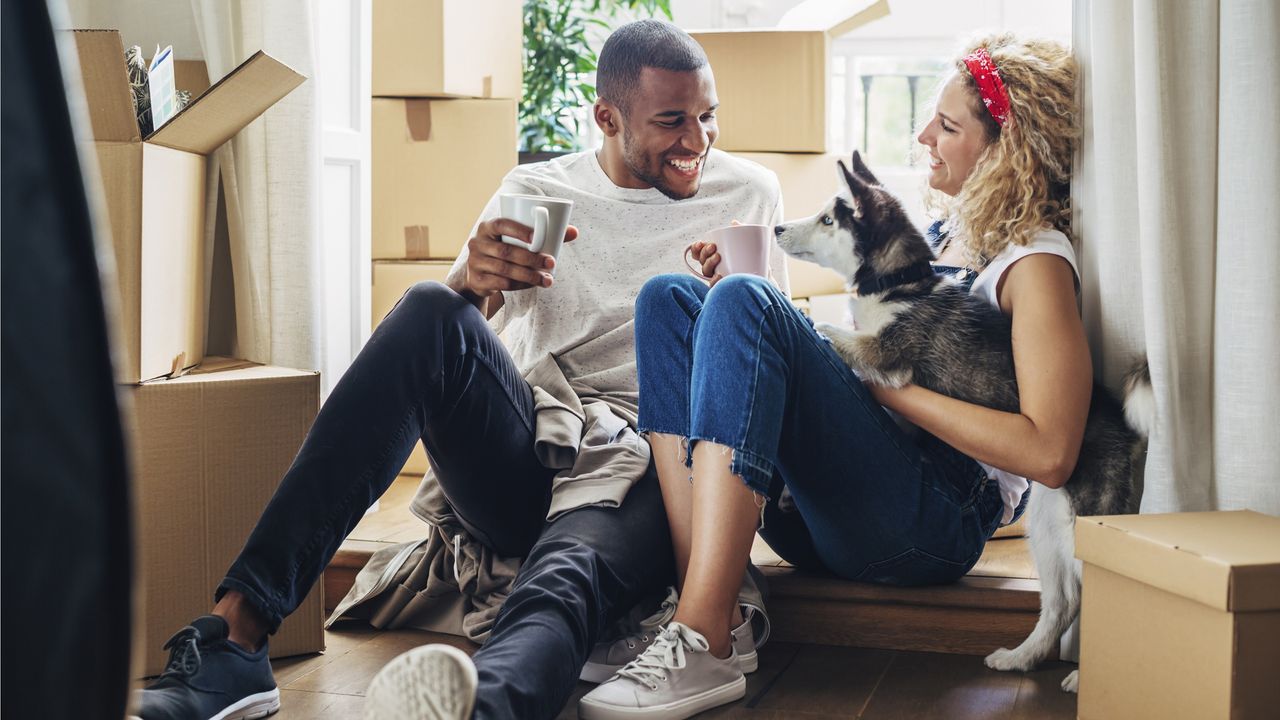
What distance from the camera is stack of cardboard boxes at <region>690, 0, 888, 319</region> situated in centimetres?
295

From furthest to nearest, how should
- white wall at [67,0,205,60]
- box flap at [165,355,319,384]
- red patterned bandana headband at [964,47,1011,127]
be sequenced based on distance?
white wall at [67,0,205,60]
box flap at [165,355,319,384]
red patterned bandana headband at [964,47,1011,127]

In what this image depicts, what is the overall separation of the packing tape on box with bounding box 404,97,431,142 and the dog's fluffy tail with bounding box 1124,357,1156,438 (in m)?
1.99

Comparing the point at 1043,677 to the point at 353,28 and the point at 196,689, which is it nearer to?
the point at 196,689

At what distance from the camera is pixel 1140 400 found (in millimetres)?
1374

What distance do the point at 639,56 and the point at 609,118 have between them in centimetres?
13

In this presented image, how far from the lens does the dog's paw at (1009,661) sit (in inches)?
61.6

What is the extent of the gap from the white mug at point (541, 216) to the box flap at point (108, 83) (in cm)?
58

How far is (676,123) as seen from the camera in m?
1.91

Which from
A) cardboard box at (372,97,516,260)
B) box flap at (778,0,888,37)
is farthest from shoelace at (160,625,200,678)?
box flap at (778,0,888,37)

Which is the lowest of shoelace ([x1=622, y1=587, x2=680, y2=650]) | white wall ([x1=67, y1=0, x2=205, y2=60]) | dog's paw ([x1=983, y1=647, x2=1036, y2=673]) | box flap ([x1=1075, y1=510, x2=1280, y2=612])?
dog's paw ([x1=983, y1=647, x2=1036, y2=673])

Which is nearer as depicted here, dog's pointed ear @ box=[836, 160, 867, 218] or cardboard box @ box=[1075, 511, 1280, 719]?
cardboard box @ box=[1075, 511, 1280, 719]

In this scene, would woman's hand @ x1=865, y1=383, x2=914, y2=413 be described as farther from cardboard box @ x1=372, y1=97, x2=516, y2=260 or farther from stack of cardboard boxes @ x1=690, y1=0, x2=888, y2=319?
cardboard box @ x1=372, y1=97, x2=516, y2=260

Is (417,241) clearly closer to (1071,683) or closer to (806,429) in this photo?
(806,429)

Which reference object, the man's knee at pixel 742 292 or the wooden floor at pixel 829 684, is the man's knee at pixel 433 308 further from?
the wooden floor at pixel 829 684
